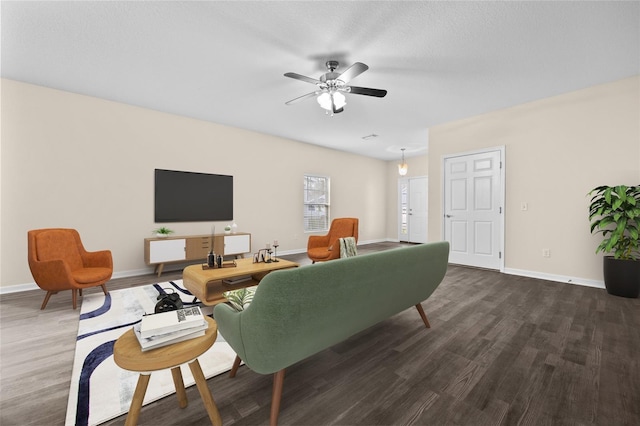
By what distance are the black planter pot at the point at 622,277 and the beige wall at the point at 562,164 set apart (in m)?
0.44

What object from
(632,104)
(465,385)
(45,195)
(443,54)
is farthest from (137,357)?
(632,104)

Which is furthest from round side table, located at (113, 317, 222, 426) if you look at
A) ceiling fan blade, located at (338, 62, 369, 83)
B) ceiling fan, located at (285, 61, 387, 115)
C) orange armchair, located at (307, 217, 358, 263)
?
orange armchair, located at (307, 217, 358, 263)

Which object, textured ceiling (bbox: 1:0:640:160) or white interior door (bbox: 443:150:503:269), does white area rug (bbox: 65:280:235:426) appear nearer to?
textured ceiling (bbox: 1:0:640:160)

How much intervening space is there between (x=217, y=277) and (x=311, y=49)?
8.27 ft

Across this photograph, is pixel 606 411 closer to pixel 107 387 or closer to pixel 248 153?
pixel 107 387

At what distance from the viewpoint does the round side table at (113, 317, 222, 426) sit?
107cm

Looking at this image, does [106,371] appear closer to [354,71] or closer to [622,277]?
[354,71]

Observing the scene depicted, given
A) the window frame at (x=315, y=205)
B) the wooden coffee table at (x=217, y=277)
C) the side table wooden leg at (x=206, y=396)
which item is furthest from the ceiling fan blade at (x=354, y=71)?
the window frame at (x=315, y=205)

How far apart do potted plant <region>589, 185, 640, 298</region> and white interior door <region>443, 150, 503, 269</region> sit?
1.33 m

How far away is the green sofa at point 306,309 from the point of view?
1193 mm

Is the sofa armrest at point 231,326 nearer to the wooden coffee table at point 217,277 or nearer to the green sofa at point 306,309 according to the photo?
the green sofa at point 306,309

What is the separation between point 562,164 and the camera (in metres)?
3.91

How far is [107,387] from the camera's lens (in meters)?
1.58

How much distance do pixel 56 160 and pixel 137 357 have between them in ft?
13.7
